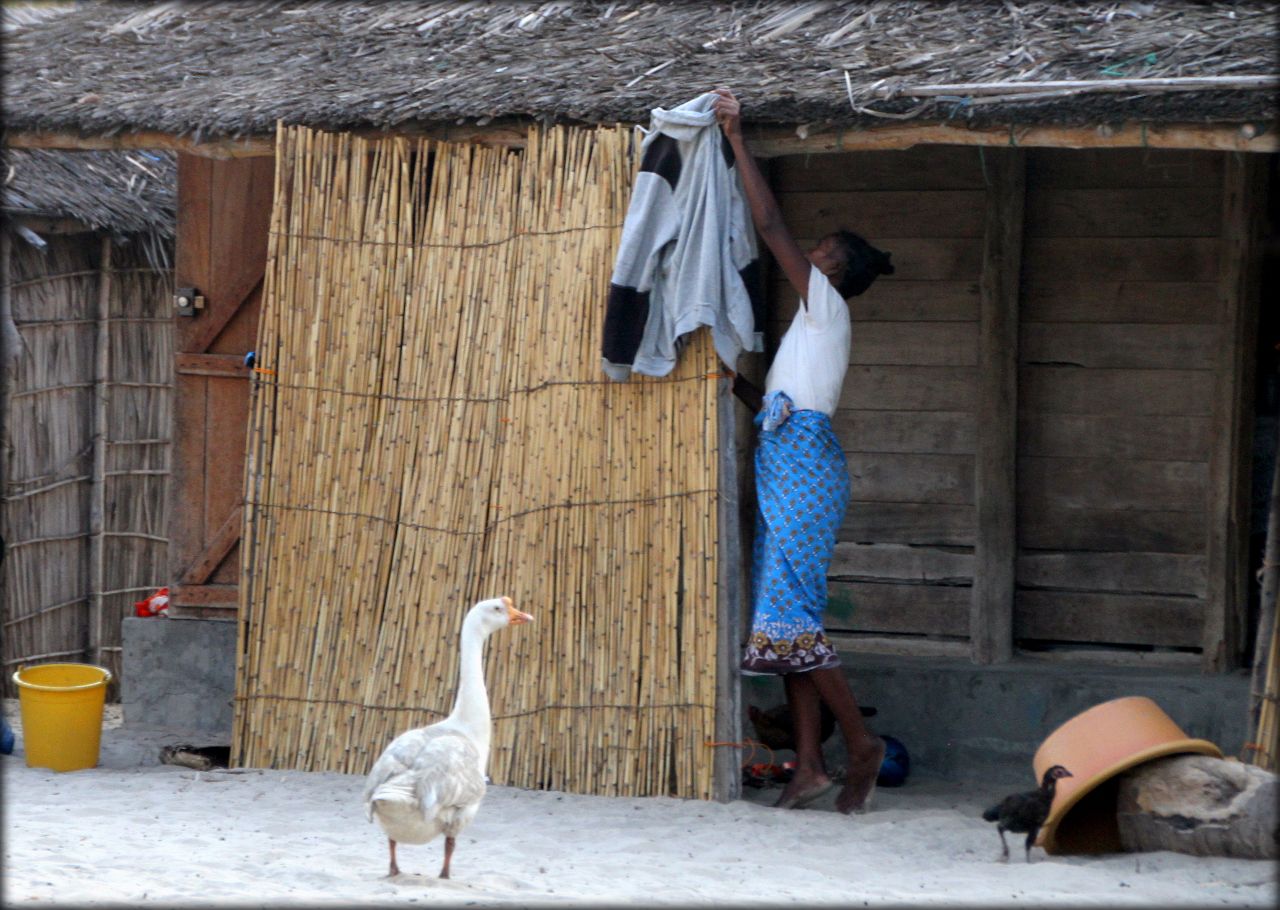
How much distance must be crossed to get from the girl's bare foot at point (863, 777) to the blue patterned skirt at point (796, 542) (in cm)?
34

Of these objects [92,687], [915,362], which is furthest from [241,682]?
[915,362]

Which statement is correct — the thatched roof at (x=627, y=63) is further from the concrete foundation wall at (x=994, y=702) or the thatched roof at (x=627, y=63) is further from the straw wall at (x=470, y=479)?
the concrete foundation wall at (x=994, y=702)

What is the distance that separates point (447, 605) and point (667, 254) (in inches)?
60.8

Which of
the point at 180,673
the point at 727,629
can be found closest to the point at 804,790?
the point at 727,629

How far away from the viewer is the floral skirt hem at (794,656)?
5.58 metres

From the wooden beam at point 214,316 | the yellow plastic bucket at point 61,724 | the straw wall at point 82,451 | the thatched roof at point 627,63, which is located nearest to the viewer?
the thatched roof at point 627,63

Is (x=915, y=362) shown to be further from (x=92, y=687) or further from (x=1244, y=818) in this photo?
(x=92, y=687)

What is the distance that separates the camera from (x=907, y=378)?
688cm

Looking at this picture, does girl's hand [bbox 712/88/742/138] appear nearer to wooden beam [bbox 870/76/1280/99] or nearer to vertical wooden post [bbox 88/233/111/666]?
wooden beam [bbox 870/76/1280/99]

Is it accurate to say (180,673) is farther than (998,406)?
Yes

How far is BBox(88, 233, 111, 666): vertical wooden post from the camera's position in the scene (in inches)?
364

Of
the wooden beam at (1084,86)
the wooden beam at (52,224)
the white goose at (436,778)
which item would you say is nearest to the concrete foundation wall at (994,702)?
the white goose at (436,778)

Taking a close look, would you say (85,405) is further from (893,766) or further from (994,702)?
(994,702)

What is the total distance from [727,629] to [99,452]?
5.08 meters
